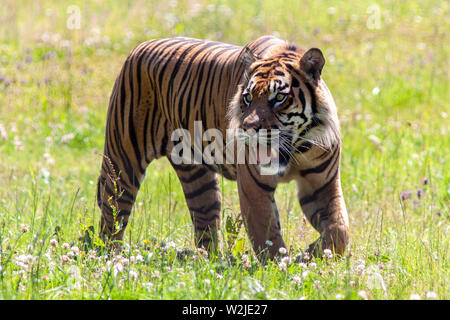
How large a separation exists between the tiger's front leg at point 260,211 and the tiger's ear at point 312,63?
712 millimetres

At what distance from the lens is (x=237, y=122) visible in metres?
4.43

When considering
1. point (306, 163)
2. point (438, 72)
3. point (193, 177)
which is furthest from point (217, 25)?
point (306, 163)

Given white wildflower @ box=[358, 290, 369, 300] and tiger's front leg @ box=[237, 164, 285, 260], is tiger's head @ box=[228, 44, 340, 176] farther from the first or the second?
white wildflower @ box=[358, 290, 369, 300]

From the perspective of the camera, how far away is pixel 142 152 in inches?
224

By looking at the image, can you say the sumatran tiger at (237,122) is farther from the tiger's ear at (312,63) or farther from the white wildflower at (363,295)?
the white wildflower at (363,295)

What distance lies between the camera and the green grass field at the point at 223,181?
12.1ft

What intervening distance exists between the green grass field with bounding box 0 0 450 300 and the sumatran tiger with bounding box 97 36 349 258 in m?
0.21

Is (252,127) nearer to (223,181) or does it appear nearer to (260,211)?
(260,211)

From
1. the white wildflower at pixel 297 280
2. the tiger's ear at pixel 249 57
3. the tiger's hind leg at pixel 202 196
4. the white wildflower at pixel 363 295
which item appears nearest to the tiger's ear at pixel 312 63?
the tiger's ear at pixel 249 57

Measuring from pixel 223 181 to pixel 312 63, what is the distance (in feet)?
7.58

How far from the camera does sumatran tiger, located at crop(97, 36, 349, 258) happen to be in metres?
4.33
